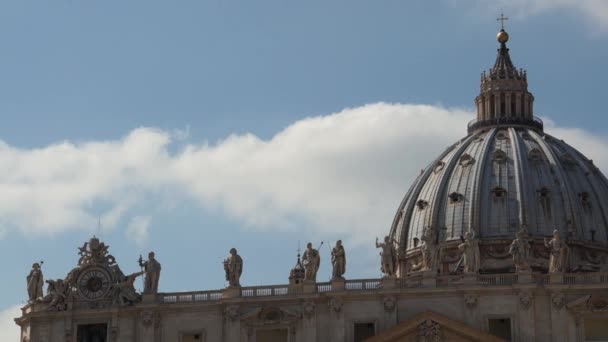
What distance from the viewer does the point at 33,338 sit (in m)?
119

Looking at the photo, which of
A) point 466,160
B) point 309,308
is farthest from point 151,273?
point 466,160

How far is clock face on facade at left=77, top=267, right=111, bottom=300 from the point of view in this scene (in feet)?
392

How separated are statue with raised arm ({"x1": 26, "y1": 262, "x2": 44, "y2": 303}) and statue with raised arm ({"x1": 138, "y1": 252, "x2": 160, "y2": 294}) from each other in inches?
273

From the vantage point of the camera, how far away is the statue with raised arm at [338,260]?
381 ft

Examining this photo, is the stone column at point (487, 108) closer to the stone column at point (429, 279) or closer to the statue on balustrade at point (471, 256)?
the statue on balustrade at point (471, 256)

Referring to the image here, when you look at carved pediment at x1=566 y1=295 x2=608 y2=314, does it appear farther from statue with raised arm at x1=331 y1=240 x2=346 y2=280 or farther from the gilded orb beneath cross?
the gilded orb beneath cross

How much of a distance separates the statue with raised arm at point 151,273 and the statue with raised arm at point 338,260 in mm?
11293

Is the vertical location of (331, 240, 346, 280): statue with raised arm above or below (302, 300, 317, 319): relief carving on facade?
above

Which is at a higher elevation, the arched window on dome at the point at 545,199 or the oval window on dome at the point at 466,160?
the oval window on dome at the point at 466,160

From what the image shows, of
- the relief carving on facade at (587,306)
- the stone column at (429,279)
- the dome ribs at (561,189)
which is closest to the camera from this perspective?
the relief carving on facade at (587,306)

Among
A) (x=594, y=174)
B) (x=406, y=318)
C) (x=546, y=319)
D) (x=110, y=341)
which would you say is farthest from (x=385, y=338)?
(x=594, y=174)

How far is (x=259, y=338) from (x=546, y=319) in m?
17.6

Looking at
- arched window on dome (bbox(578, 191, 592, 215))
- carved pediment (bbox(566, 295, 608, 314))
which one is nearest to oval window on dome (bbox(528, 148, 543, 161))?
arched window on dome (bbox(578, 191, 592, 215))

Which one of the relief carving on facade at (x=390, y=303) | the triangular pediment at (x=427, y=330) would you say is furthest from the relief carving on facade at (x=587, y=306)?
the relief carving on facade at (x=390, y=303)
